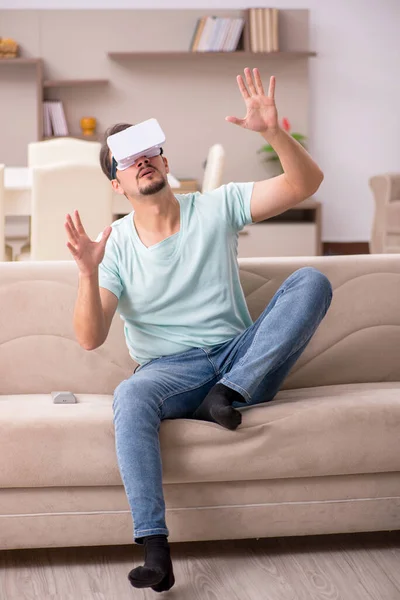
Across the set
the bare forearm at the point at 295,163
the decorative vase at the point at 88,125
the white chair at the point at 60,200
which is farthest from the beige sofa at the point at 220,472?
the decorative vase at the point at 88,125

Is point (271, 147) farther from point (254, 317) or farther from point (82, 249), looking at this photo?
point (82, 249)

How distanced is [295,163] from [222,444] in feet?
2.41

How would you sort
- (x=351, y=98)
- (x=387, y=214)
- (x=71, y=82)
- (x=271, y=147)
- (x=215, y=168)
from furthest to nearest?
(x=351, y=98) < (x=271, y=147) < (x=71, y=82) < (x=387, y=214) < (x=215, y=168)

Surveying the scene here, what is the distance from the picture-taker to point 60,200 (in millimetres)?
4305

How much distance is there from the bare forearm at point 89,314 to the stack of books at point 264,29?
17.1 ft

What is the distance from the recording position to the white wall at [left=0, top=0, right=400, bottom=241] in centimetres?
726

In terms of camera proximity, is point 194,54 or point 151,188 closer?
point 151,188

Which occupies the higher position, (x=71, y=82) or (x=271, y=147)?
(x=71, y=82)

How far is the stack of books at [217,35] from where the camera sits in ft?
22.9

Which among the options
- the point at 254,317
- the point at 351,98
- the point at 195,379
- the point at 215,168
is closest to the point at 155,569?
the point at 195,379

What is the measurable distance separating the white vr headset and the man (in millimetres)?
32

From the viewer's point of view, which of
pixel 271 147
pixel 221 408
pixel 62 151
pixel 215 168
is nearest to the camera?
pixel 221 408

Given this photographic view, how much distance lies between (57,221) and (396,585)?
8.83 feet

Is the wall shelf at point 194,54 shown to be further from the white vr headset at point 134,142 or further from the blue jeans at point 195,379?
the blue jeans at point 195,379
